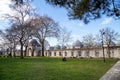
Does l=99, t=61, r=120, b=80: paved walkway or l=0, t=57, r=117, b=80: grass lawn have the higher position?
l=99, t=61, r=120, b=80: paved walkway

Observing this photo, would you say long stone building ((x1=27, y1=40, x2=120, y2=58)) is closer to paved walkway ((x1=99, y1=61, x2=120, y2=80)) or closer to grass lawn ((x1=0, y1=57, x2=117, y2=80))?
grass lawn ((x1=0, y1=57, x2=117, y2=80))

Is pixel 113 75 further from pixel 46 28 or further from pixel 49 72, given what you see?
pixel 46 28

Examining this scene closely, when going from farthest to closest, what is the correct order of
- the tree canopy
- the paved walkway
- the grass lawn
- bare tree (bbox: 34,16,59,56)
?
1. bare tree (bbox: 34,16,59,56)
2. the grass lawn
3. the tree canopy
4. the paved walkway

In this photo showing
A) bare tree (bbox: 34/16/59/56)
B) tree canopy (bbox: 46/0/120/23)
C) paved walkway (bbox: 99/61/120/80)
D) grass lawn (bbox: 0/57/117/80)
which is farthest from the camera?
bare tree (bbox: 34/16/59/56)

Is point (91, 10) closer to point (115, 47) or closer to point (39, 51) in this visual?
point (115, 47)

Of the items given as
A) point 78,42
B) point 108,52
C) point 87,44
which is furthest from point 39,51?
point 108,52

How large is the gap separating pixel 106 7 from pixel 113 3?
38cm

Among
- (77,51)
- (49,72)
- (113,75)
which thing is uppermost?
(113,75)

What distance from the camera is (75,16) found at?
30.0 feet

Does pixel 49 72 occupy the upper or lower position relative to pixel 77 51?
lower

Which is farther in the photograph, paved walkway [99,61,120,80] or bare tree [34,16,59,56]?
bare tree [34,16,59,56]

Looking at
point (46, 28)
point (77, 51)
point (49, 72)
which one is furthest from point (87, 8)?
point (77, 51)

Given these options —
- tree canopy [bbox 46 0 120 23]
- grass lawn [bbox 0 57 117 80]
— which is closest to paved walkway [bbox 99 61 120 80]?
tree canopy [bbox 46 0 120 23]

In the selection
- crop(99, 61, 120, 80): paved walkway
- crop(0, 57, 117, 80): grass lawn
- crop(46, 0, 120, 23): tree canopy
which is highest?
crop(46, 0, 120, 23): tree canopy
